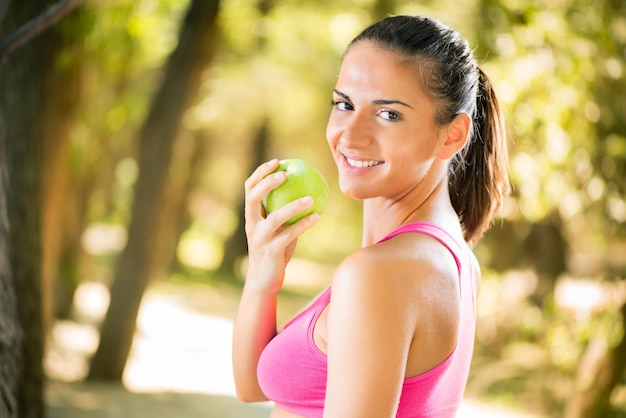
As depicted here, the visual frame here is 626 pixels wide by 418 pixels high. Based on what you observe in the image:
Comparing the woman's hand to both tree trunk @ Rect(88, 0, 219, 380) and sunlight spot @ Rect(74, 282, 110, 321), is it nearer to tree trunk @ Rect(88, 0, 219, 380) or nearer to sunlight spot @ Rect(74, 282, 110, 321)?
tree trunk @ Rect(88, 0, 219, 380)

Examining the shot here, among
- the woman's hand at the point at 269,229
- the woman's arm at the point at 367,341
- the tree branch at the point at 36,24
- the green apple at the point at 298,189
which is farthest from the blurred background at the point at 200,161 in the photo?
the woman's arm at the point at 367,341

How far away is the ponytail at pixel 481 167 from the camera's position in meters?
2.43

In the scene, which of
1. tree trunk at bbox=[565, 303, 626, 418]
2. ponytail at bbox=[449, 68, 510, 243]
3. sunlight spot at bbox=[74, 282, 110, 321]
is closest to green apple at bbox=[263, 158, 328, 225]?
ponytail at bbox=[449, 68, 510, 243]

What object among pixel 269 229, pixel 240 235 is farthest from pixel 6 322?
pixel 240 235

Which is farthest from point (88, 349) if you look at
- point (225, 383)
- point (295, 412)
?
point (295, 412)

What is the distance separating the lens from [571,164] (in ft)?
21.5

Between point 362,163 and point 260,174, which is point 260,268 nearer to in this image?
point 260,174

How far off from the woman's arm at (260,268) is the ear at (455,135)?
36 cm

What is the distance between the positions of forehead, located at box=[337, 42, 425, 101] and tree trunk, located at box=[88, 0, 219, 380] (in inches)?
283

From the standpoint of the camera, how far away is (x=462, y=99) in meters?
2.14

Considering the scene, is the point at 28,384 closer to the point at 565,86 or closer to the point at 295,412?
the point at 295,412

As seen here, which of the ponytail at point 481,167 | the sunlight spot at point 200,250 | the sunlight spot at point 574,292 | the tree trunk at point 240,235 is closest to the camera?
the ponytail at point 481,167

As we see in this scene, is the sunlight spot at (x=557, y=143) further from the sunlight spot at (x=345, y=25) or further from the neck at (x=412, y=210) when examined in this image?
the sunlight spot at (x=345, y=25)

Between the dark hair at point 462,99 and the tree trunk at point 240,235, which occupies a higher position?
the tree trunk at point 240,235
